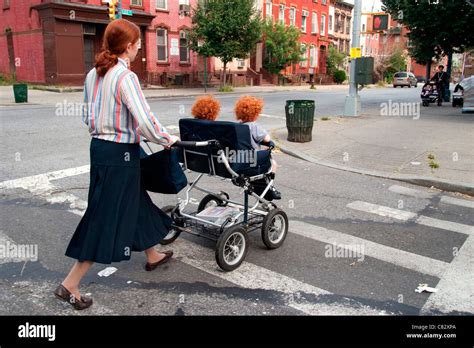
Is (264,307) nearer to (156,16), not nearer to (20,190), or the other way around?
(20,190)

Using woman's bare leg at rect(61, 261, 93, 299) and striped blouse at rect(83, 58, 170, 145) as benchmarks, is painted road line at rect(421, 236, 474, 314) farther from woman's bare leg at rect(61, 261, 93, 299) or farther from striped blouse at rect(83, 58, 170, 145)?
woman's bare leg at rect(61, 261, 93, 299)

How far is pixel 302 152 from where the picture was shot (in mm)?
10125

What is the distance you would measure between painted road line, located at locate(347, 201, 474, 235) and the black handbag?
Answer: 3.36 meters

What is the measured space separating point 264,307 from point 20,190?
181 inches

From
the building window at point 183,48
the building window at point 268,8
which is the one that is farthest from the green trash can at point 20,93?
the building window at point 268,8

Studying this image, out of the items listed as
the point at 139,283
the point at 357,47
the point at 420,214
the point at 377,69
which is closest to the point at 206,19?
the point at 357,47

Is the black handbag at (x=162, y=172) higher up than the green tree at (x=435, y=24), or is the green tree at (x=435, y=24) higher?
the green tree at (x=435, y=24)

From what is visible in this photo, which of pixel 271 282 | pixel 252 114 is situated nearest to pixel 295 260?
pixel 271 282

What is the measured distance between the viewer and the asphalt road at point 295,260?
12.2ft

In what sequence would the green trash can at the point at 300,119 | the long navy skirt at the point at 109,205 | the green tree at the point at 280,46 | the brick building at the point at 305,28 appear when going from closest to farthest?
the long navy skirt at the point at 109,205 → the green trash can at the point at 300,119 → the green tree at the point at 280,46 → the brick building at the point at 305,28

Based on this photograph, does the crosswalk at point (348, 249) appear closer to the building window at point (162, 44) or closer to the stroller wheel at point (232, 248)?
the stroller wheel at point (232, 248)

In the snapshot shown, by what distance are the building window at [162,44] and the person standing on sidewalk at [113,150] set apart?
3041 cm

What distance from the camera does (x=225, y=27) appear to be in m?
28.2

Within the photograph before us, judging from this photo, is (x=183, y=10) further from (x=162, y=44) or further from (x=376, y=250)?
(x=376, y=250)
